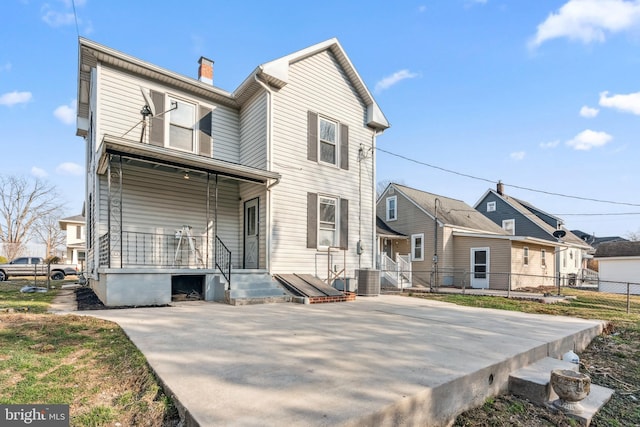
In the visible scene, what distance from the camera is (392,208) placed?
69.5 ft

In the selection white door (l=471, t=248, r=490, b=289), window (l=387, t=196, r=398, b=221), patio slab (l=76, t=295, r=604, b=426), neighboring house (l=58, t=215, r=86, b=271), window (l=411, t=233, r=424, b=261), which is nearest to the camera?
patio slab (l=76, t=295, r=604, b=426)

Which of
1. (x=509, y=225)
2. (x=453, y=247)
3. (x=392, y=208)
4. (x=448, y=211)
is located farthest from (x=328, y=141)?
(x=509, y=225)

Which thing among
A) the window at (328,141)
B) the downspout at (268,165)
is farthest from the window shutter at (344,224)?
the downspout at (268,165)

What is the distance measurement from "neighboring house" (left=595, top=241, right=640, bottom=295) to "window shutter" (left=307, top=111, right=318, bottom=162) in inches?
757

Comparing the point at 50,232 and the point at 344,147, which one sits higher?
the point at 344,147

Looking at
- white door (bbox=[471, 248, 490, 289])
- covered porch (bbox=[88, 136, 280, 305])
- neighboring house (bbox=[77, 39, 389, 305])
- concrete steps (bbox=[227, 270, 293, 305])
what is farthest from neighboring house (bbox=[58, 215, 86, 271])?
white door (bbox=[471, 248, 490, 289])

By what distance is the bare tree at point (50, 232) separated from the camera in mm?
35684

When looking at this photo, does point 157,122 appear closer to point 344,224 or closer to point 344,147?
point 344,147

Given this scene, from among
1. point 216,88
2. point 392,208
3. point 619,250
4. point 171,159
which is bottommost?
point 619,250

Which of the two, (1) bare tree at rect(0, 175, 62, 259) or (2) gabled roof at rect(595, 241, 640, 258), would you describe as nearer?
(2) gabled roof at rect(595, 241, 640, 258)

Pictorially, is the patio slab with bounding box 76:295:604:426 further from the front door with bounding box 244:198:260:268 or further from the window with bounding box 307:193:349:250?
the window with bounding box 307:193:349:250

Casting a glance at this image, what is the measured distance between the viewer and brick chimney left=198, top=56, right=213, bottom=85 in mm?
10562

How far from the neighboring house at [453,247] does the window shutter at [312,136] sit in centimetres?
785

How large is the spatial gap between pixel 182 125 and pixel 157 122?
67 centimetres
